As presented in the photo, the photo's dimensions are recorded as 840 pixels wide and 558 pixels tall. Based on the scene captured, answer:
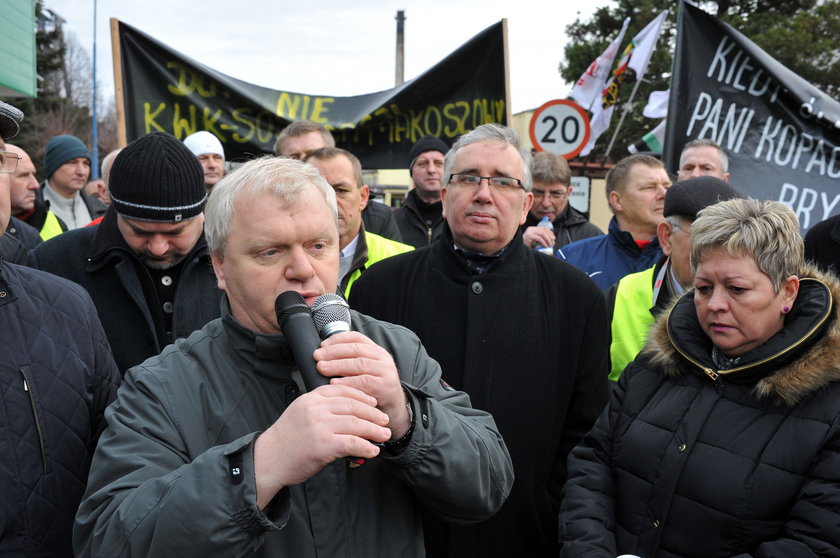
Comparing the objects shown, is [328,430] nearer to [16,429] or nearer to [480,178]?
[16,429]

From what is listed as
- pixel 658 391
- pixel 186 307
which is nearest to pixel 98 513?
pixel 186 307

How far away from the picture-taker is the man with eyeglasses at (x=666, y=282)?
11.2ft

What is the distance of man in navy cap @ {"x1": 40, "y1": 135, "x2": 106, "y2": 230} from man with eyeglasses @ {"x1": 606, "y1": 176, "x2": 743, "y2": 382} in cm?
538

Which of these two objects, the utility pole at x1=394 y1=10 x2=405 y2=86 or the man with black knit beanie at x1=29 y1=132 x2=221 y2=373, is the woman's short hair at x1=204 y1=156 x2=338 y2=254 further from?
the utility pole at x1=394 y1=10 x2=405 y2=86

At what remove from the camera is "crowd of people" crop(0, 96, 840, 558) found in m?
1.51

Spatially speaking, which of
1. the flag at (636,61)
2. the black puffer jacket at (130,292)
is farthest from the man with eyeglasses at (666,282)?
the flag at (636,61)

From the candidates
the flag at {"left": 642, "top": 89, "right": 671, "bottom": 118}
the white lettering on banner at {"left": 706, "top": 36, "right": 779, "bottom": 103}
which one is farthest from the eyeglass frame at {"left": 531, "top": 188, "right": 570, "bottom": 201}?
the flag at {"left": 642, "top": 89, "right": 671, "bottom": 118}

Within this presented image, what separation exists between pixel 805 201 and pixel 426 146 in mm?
3015

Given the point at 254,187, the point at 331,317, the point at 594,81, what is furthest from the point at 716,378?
the point at 594,81

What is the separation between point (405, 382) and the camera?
5.62ft

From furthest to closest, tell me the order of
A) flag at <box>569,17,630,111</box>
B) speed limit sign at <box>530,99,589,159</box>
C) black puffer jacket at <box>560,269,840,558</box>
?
flag at <box>569,17,630,111</box> → speed limit sign at <box>530,99,589,159</box> → black puffer jacket at <box>560,269,840,558</box>

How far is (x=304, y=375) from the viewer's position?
146cm

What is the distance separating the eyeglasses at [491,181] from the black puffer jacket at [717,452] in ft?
2.77

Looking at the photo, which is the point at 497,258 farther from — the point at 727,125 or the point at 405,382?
the point at 727,125
